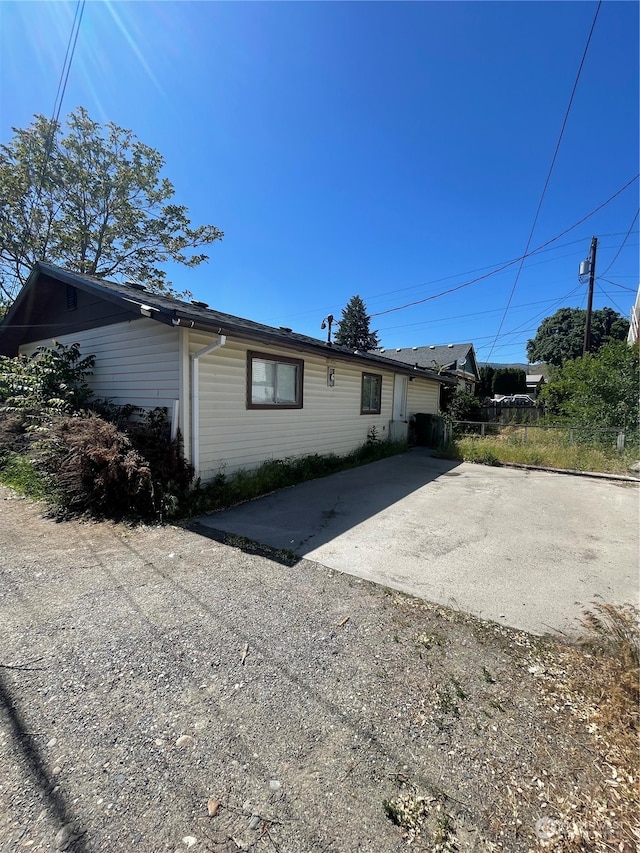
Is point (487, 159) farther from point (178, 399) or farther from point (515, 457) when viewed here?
point (178, 399)

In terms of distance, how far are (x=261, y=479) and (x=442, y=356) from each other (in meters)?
20.4

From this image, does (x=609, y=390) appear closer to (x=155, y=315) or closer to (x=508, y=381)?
(x=155, y=315)

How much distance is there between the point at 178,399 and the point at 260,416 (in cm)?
161

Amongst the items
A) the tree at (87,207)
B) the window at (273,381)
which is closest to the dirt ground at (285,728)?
the window at (273,381)

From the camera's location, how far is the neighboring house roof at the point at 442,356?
73.4 ft

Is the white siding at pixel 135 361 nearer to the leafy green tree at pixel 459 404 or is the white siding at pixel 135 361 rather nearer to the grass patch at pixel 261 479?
the grass patch at pixel 261 479

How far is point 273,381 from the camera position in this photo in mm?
6805

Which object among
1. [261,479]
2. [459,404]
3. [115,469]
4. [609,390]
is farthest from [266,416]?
[459,404]

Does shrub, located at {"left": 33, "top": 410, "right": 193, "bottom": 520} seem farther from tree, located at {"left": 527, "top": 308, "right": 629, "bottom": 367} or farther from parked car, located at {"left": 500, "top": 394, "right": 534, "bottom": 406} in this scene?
tree, located at {"left": 527, "top": 308, "right": 629, "bottom": 367}

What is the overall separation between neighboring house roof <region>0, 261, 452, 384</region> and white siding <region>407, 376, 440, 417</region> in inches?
24.0

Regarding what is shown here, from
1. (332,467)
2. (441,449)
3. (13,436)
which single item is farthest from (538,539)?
(13,436)

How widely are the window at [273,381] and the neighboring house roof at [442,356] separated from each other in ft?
51.8

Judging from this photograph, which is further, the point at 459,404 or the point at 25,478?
the point at 459,404

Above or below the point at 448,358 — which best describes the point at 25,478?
below
